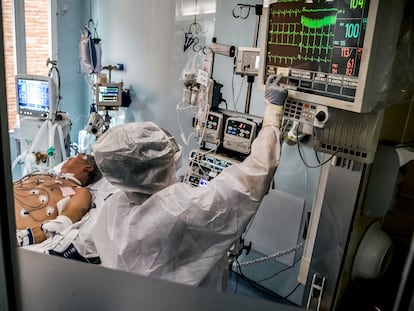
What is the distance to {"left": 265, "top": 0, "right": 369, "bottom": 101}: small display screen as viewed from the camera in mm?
1495

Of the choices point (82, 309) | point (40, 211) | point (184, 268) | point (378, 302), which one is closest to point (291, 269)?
point (378, 302)

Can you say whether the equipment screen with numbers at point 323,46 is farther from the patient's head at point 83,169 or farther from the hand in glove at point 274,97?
the patient's head at point 83,169

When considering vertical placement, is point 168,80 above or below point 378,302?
above

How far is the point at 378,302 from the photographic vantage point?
234cm

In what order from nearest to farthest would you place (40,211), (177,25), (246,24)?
(40,211) < (246,24) < (177,25)

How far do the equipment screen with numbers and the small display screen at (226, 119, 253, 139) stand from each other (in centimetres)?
55

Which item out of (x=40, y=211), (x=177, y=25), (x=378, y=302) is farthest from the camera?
(x=177, y=25)

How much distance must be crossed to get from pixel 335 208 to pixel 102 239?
3.83ft

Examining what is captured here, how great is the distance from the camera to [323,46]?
161 centimetres

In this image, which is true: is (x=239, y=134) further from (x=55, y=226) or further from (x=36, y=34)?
(x=36, y=34)

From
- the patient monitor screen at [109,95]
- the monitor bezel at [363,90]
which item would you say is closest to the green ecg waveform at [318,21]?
the monitor bezel at [363,90]

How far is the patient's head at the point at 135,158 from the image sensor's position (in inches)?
70.6

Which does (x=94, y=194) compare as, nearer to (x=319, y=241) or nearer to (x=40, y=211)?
(x=40, y=211)

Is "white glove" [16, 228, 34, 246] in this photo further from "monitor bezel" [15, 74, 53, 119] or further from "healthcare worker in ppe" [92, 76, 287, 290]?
"monitor bezel" [15, 74, 53, 119]
